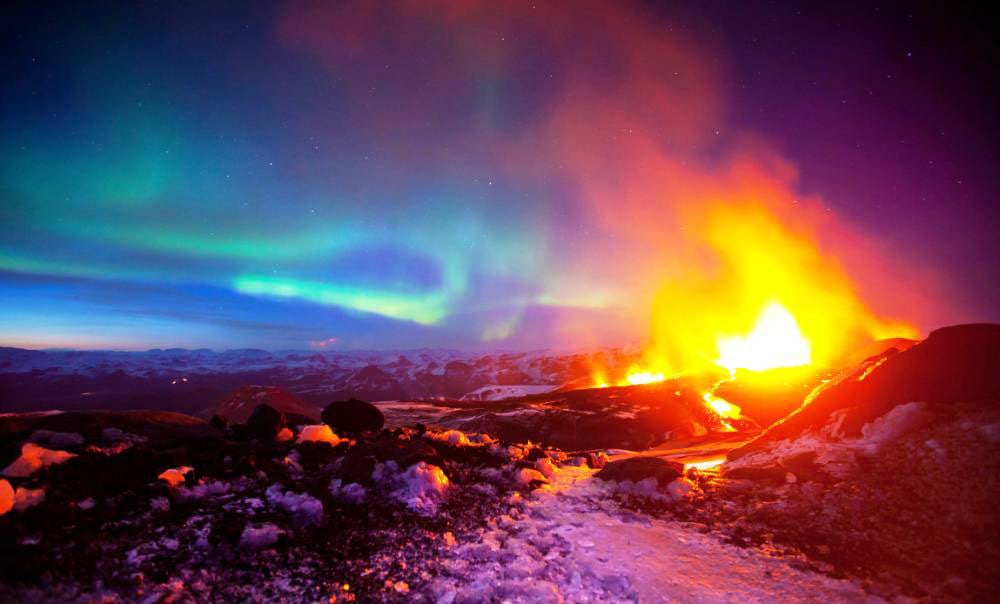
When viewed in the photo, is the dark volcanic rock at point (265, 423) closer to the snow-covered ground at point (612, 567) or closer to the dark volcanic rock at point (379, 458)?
the dark volcanic rock at point (379, 458)

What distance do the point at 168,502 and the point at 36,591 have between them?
3004 millimetres

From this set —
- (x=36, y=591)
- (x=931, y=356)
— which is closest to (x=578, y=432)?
(x=931, y=356)

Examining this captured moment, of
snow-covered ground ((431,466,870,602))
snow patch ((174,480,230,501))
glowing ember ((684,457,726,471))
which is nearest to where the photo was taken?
snow-covered ground ((431,466,870,602))

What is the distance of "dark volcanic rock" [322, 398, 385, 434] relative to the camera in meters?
17.1

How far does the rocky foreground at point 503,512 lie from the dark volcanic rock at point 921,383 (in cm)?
7

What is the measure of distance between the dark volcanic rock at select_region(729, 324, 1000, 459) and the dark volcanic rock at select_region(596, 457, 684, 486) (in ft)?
20.0

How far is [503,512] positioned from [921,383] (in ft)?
47.7

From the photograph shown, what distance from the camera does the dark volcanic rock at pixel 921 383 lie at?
12492 mm

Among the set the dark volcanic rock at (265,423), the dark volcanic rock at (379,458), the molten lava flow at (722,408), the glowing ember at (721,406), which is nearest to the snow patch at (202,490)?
the dark volcanic rock at (379,458)

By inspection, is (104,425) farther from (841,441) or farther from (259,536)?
(841,441)

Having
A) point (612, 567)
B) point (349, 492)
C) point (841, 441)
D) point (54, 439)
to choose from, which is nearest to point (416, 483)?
point (349, 492)

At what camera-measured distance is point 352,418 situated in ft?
56.9

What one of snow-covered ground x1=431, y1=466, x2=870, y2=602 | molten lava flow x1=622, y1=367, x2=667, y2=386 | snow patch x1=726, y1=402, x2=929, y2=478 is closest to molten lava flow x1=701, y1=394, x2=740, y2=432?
snow patch x1=726, y1=402, x2=929, y2=478

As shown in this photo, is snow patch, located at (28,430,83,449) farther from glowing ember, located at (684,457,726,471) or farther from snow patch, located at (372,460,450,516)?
glowing ember, located at (684,457,726,471)
